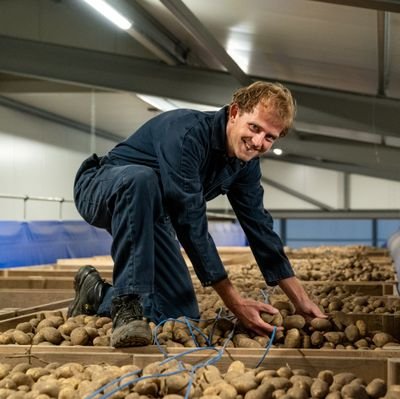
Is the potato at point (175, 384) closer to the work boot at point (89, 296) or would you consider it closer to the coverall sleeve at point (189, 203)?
the coverall sleeve at point (189, 203)

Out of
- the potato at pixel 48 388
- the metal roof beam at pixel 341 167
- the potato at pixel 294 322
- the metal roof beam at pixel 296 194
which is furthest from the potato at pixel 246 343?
the metal roof beam at pixel 296 194

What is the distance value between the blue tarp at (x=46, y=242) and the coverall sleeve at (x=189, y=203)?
4.59m

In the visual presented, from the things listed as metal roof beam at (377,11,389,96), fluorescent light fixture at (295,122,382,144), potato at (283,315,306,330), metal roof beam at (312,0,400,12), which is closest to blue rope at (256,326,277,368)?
potato at (283,315,306,330)

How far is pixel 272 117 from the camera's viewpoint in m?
2.53

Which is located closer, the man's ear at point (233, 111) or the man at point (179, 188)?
the man at point (179, 188)

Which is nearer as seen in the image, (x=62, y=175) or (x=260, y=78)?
(x=260, y=78)

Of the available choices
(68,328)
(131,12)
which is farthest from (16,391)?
(131,12)

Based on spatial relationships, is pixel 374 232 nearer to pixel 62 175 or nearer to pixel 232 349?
pixel 62 175

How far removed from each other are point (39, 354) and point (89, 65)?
6.11 m

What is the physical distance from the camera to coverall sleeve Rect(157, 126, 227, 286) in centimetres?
254

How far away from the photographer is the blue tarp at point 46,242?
704 centimetres

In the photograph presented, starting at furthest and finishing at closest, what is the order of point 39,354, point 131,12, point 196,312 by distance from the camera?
point 131,12 → point 196,312 → point 39,354

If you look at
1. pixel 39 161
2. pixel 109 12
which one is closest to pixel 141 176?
pixel 109 12

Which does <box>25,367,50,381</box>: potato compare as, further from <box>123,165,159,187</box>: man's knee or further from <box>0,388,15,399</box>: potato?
<box>123,165,159,187</box>: man's knee
